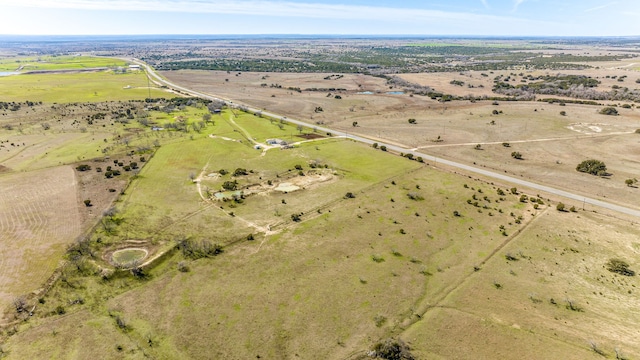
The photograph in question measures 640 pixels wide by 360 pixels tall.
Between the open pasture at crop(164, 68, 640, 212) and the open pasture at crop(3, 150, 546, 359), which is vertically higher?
the open pasture at crop(164, 68, 640, 212)

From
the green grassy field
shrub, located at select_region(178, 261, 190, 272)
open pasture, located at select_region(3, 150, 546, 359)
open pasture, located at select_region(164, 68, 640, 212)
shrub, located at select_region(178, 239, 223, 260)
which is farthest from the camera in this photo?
open pasture, located at select_region(164, 68, 640, 212)

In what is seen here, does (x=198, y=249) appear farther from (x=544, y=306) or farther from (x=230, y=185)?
(x=544, y=306)

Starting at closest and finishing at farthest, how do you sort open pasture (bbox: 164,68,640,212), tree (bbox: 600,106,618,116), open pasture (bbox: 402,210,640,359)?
open pasture (bbox: 402,210,640,359), open pasture (bbox: 164,68,640,212), tree (bbox: 600,106,618,116)

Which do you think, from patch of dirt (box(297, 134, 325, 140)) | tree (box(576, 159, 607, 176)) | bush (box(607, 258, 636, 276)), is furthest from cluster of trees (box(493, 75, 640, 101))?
bush (box(607, 258, 636, 276))

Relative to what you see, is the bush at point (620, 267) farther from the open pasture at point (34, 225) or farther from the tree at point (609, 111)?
the tree at point (609, 111)

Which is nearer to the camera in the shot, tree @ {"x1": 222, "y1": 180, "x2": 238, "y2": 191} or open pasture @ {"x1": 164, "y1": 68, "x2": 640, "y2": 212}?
tree @ {"x1": 222, "y1": 180, "x2": 238, "y2": 191}

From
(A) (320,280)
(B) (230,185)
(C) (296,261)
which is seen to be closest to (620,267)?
(A) (320,280)

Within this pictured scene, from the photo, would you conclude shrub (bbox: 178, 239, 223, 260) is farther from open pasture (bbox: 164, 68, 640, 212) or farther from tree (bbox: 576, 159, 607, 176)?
tree (bbox: 576, 159, 607, 176)

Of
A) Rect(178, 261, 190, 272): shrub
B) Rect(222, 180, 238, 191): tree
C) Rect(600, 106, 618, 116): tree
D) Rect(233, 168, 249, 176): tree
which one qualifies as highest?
Rect(600, 106, 618, 116): tree

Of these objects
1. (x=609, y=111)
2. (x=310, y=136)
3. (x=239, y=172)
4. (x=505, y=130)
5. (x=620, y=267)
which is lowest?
(x=620, y=267)
